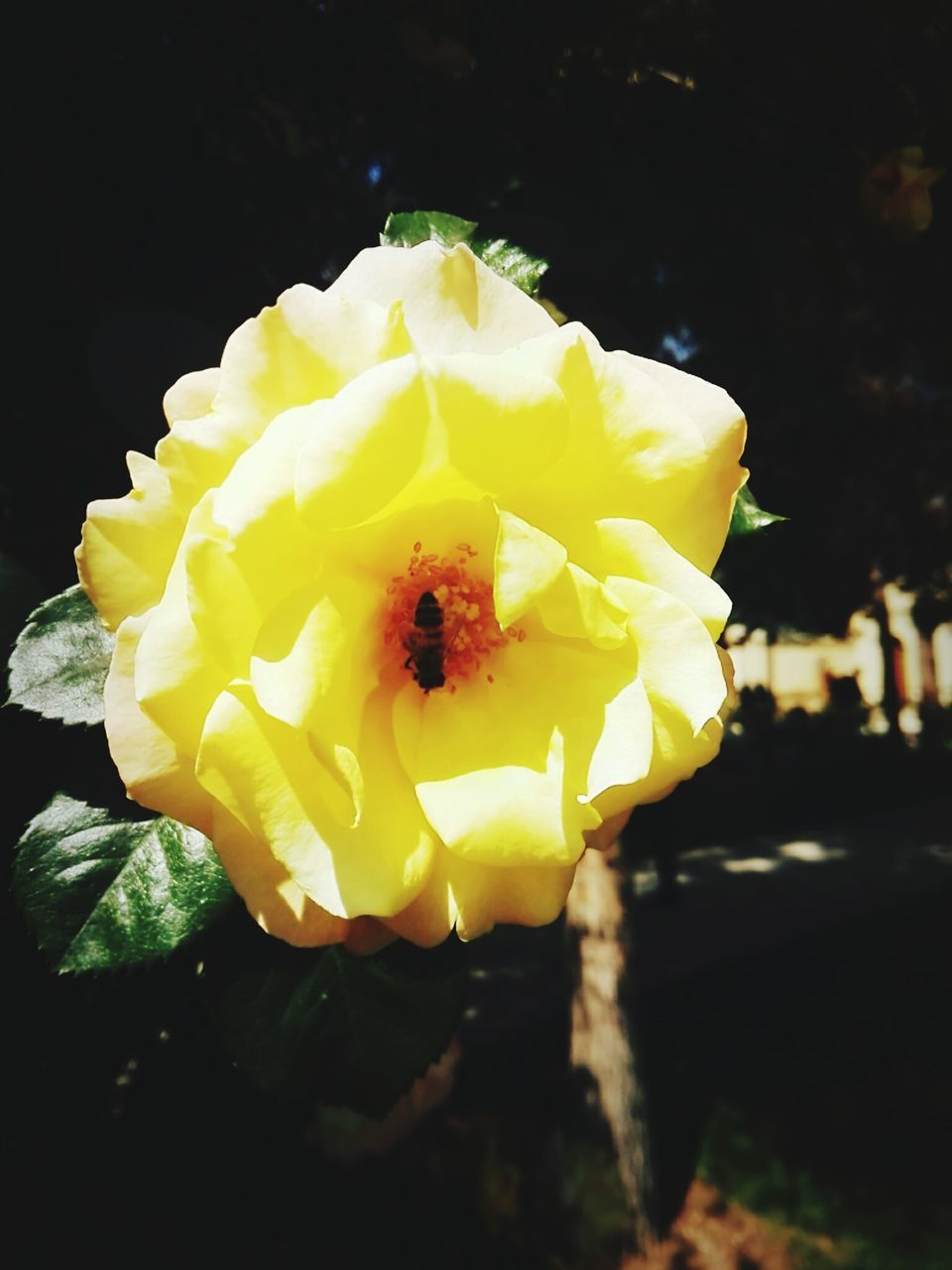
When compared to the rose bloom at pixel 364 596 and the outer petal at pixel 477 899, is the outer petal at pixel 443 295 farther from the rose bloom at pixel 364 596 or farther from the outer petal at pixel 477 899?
the outer petal at pixel 477 899

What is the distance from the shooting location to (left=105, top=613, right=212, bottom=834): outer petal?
657mm

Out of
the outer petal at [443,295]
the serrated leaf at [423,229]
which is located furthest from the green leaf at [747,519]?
the serrated leaf at [423,229]

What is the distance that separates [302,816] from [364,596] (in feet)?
0.69

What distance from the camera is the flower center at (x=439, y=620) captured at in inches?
33.2

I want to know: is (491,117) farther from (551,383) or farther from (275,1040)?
(275,1040)

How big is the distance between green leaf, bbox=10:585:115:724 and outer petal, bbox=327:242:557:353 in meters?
0.35

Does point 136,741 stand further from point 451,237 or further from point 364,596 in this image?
point 451,237

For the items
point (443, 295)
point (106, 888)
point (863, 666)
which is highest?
point (863, 666)

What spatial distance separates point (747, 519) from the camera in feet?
2.75

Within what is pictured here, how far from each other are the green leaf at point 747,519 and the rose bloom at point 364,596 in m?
0.10

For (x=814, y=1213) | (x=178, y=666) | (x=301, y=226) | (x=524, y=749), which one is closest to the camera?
(x=178, y=666)

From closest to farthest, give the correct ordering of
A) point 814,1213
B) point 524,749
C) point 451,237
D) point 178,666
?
point 178,666 < point 524,749 < point 451,237 < point 814,1213

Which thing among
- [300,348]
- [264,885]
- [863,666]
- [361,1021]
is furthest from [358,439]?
[863,666]

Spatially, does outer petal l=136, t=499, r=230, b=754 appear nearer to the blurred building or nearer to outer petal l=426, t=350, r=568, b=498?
outer petal l=426, t=350, r=568, b=498
